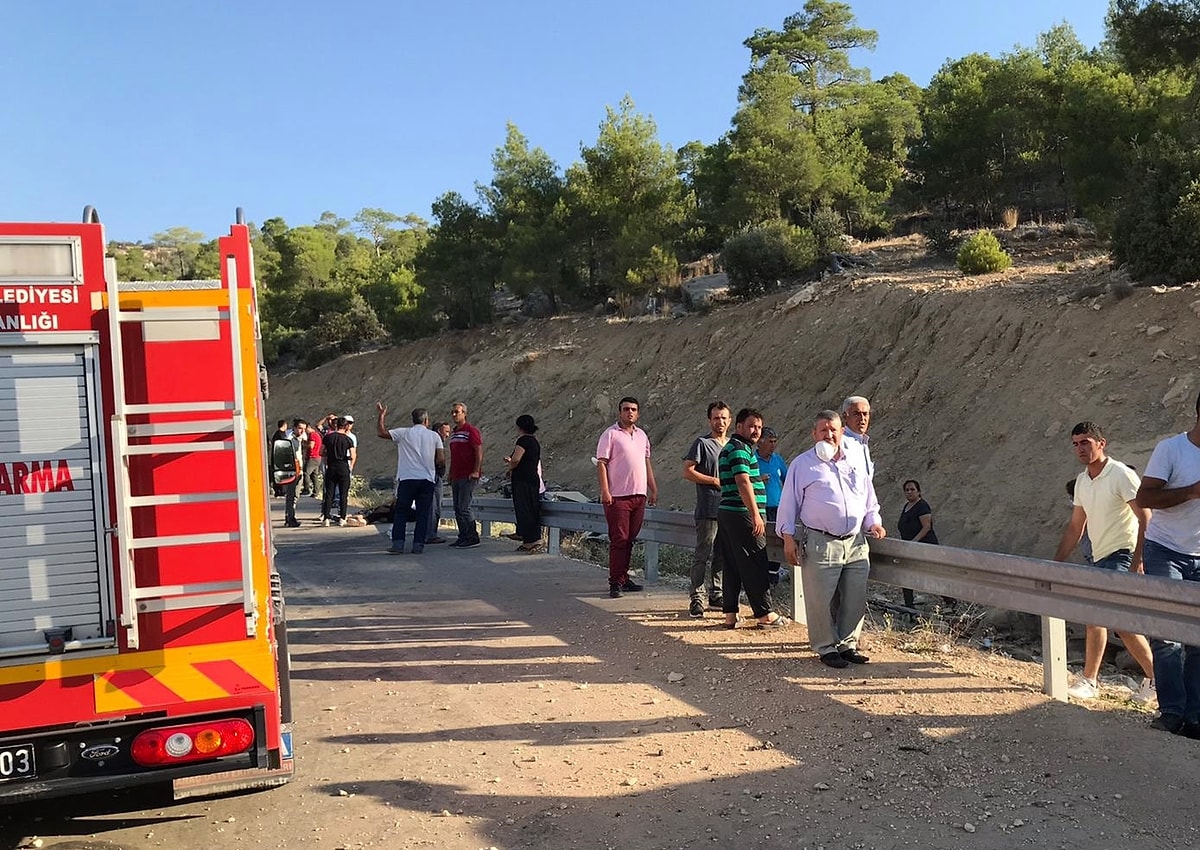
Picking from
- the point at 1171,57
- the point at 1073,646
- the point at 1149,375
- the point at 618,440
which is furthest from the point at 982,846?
the point at 1171,57

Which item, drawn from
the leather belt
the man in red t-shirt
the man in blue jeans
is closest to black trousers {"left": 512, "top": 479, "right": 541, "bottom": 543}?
the leather belt

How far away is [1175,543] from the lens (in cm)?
572

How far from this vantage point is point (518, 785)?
5125mm

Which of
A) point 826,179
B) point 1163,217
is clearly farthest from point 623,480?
point 826,179

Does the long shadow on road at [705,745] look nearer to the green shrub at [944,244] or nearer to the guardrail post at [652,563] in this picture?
the guardrail post at [652,563]

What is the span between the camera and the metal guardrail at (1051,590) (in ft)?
16.9

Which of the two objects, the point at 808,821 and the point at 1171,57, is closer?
the point at 808,821

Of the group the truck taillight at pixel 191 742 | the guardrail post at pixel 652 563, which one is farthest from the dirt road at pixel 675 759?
the guardrail post at pixel 652 563

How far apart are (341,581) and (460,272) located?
33.7 m

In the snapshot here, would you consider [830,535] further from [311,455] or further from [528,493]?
[311,455]

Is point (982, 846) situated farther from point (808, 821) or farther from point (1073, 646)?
point (1073, 646)

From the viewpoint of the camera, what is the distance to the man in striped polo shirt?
25.8 feet

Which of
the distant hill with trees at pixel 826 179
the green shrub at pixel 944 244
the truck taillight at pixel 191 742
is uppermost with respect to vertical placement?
the distant hill with trees at pixel 826 179

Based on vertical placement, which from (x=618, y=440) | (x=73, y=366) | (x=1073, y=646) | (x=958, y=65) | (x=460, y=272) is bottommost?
(x=1073, y=646)
